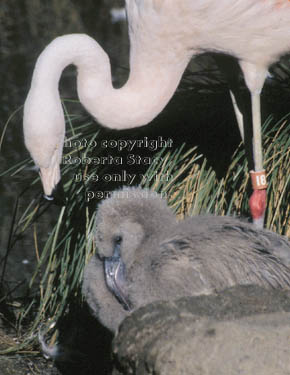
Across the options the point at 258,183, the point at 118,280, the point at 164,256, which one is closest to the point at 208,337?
the point at 164,256

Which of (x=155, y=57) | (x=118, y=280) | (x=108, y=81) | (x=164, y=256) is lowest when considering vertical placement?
(x=118, y=280)

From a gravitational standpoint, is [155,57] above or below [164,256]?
above

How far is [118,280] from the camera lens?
3.35 meters

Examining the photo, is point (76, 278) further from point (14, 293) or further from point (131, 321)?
point (131, 321)

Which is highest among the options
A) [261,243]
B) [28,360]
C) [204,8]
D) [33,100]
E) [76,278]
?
[204,8]

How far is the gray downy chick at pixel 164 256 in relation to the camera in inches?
127

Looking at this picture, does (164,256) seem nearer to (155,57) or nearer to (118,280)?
(118,280)

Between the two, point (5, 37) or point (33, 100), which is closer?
point (33, 100)

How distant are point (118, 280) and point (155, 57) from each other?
1.53 metres

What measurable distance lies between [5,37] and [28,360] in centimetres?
842

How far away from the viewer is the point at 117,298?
339 cm

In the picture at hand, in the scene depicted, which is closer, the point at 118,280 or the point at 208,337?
the point at 208,337

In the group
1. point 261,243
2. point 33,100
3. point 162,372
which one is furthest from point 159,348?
point 33,100

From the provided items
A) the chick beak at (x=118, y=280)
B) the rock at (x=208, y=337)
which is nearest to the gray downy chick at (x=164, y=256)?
the chick beak at (x=118, y=280)
